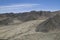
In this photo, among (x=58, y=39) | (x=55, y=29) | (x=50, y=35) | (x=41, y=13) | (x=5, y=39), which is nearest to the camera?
(x=58, y=39)

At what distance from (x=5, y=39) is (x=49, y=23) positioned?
5.20 m

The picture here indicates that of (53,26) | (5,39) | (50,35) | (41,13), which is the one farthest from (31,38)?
(41,13)

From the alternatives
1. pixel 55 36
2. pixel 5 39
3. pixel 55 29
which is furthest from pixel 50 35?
pixel 5 39

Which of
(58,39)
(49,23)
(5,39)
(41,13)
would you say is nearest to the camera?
(58,39)

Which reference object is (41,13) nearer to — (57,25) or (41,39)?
(57,25)

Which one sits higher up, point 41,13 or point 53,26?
point 53,26

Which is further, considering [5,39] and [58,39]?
[5,39]

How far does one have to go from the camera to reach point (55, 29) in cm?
1522

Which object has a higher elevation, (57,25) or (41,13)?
(57,25)

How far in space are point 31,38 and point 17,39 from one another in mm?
1122

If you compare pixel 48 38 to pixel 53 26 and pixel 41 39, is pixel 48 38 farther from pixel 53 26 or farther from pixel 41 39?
pixel 53 26

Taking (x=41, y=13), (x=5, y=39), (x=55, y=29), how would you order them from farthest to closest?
(x=41, y=13) → (x=55, y=29) → (x=5, y=39)

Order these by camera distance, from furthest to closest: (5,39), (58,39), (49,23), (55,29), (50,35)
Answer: (49,23) → (55,29) → (5,39) → (50,35) → (58,39)

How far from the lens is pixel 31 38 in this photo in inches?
505
